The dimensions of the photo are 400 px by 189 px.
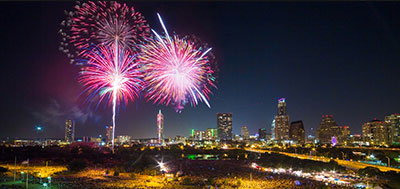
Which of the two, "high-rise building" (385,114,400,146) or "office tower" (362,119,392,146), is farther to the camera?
"office tower" (362,119,392,146)

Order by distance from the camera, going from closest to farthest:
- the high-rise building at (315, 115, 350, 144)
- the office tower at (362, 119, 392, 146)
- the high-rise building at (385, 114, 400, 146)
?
1. the high-rise building at (385, 114, 400, 146)
2. the office tower at (362, 119, 392, 146)
3. the high-rise building at (315, 115, 350, 144)

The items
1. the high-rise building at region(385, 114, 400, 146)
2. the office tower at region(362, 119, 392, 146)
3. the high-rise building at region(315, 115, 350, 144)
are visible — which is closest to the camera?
the high-rise building at region(385, 114, 400, 146)

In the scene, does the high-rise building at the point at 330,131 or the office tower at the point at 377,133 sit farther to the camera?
the high-rise building at the point at 330,131

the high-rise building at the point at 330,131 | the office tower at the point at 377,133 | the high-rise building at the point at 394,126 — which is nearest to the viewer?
the high-rise building at the point at 394,126

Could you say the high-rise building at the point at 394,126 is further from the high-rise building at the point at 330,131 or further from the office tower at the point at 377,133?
the high-rise building at the point at 330,131

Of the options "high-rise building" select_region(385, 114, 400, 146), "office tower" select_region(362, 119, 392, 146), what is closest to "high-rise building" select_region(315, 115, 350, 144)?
"office tower" select_region(362, 119, 392, 146)

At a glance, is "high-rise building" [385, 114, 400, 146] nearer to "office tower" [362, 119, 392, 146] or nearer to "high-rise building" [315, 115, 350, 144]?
"office tower" [362, 119, 392, 146]

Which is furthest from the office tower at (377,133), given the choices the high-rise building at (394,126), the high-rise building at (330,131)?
the high-rise building at (330,131)

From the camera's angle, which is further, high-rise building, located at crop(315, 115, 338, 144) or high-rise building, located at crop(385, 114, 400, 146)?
high-rise building, located at crop(315, 115, 338, 144)

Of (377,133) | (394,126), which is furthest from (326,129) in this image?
(394,126)

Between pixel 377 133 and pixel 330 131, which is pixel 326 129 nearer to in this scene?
pixel 330 131
